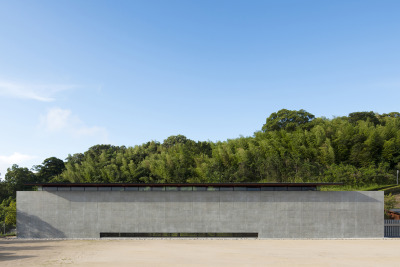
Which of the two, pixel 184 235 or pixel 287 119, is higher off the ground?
pixel 287 119

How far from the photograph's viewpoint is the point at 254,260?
1481cm

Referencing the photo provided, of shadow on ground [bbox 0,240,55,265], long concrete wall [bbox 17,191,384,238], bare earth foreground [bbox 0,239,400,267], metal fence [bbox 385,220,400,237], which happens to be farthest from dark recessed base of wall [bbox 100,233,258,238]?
metal fence [bbox 385,220,400,237]

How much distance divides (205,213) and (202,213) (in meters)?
0.23

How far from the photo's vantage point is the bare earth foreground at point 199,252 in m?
14.4

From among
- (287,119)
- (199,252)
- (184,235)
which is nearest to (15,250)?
(184,235)

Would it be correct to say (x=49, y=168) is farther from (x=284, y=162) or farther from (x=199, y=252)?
(x=199, y=252)

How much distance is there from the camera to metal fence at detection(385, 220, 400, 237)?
2323cm

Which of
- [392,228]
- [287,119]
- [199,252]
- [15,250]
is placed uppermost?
[287,119]

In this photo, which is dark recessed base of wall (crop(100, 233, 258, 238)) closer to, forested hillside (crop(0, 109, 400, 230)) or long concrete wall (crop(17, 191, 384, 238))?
long concrete wall (crop(17, 191, 384, 238))

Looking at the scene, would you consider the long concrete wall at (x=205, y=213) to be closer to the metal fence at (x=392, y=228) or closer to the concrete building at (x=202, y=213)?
the concrete building at (x=202, y=213)

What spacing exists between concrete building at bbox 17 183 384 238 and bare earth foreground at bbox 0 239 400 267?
1.29 meters

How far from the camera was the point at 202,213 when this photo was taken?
22391 mm

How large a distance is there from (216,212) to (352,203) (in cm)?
1040

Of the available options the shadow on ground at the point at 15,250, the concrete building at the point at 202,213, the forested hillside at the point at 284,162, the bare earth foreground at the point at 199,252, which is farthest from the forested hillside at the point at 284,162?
the shadow on ground at the point at 15,250
